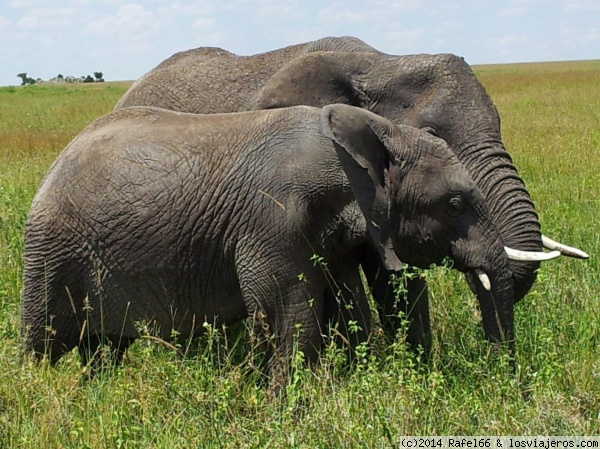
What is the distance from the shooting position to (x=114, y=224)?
4906 millimetres

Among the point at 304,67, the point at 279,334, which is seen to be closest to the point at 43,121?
the point at 304,67

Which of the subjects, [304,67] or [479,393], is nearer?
[479,393]

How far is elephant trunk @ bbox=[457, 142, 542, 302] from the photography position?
5199mm

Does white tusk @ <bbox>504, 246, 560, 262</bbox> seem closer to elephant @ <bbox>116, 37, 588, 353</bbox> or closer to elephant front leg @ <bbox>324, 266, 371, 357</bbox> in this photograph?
elephant @ <bbox>116, 37, 588, 353</bbox>

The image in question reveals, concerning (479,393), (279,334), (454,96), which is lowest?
(479,393)

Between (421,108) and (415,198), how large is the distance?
4.33 feet

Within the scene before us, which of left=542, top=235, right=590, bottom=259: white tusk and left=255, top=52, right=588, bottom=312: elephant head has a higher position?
left=255, top=52, right=588, bottom=312: elephant head

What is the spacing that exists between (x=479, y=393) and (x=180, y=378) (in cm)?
143

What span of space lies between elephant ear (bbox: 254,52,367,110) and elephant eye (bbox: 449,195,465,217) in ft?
5.41

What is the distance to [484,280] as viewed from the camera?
4711mm

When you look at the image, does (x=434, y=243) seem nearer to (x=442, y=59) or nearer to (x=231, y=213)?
(x=231, y=213)

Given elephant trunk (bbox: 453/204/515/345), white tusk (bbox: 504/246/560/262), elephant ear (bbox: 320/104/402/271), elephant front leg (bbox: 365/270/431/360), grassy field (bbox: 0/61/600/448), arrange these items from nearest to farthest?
grassy field (bbox: 0/61/600/448) → elephant ear (bbox: 320/104/402/271) → elephant trunk (bbox: 453/204/515/345) → white tusk (bbox: 504/246/560/262) → elephant front leg (bbox: 365/270/431/360)

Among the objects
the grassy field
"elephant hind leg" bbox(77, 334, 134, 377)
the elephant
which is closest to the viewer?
the grassy field

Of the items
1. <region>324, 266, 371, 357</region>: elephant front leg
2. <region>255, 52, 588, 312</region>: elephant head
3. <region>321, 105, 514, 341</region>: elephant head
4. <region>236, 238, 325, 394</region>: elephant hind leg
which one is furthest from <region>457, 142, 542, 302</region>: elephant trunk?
<region>236, 238, 325, 394</region>: elephant hind leg
